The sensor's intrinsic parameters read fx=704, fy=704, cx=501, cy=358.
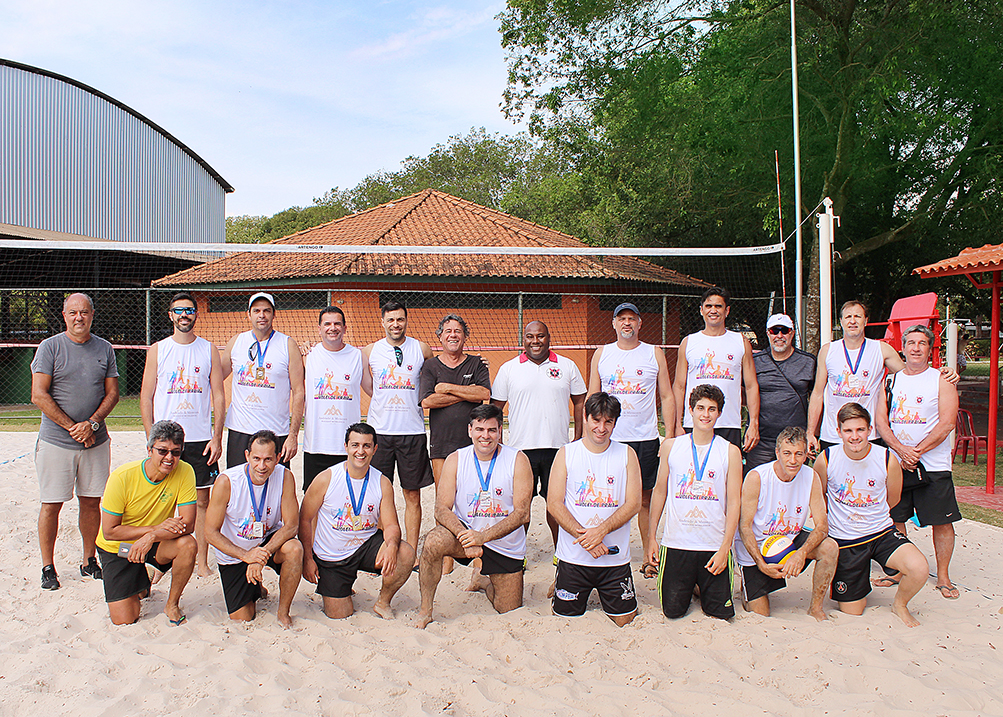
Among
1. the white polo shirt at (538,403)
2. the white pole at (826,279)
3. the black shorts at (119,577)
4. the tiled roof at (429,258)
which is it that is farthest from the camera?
the tiled roof at (429,258)

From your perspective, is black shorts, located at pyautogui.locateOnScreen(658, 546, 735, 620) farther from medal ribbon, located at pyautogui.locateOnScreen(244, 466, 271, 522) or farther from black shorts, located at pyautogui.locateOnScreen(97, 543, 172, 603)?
black shorts, located at pyautogui.locateOnScreen(97, 543, 172, 603)

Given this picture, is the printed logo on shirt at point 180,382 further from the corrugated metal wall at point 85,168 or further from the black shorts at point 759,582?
the corrugated metal wall at point 85,168

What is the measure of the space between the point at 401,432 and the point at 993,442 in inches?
218

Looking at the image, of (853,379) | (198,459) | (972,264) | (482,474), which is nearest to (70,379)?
(198,459)

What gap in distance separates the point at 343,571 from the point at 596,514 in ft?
4.47

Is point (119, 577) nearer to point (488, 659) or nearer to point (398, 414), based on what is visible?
point (398, 414)

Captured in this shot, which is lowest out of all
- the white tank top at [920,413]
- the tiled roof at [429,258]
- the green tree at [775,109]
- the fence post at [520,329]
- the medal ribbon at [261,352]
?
the white tank top at [920,413]

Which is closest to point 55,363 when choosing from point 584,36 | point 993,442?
point 993,442

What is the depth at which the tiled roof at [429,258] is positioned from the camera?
1191 cm

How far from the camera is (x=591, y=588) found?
12.1 ft

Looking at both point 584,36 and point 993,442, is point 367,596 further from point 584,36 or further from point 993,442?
point 584,36

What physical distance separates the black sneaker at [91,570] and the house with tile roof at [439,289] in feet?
21.8

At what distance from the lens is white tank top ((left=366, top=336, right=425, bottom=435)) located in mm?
4375

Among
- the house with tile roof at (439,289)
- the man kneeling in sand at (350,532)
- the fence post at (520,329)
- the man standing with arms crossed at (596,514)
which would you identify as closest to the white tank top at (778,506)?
the man standing with arms crossed at (596,514)
